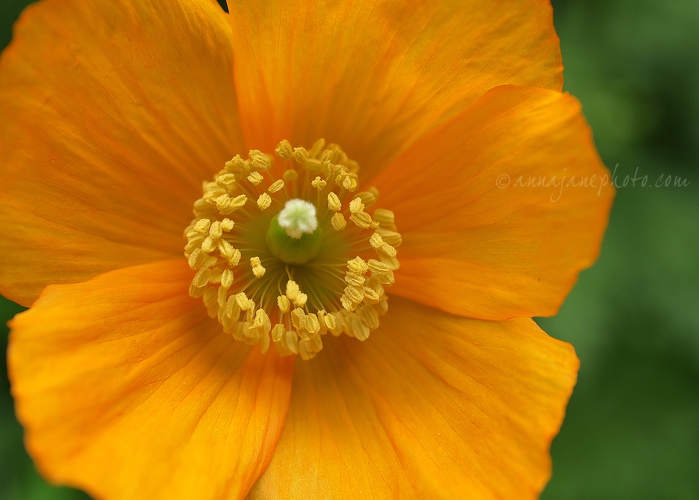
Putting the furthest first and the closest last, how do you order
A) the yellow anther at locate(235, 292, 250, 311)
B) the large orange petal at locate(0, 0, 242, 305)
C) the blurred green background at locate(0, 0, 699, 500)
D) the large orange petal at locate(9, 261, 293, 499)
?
the blurred green background at locate(0, 0, 699, 500), the yellow anther at locate(235, 292, 250, 311), the large orange petal at locate(0, 0, 242, 305), the large orange petal at locate(9, 261, 293, 499)

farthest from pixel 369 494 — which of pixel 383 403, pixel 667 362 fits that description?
pixel 667 362

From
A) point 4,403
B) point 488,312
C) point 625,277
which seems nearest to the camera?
point 488,312

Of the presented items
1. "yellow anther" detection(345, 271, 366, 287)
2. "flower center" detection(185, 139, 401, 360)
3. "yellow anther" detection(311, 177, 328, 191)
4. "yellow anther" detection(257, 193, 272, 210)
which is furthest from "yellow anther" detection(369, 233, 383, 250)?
"yellow anther" detection(257, 193, 272, 210)

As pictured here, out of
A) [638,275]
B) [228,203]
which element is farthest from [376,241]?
[638,275]

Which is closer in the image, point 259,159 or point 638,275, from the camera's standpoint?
point 259,159

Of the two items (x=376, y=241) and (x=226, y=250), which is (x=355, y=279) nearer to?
(x=376, y=241)

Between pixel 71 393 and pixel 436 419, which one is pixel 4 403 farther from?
pixel 436 419

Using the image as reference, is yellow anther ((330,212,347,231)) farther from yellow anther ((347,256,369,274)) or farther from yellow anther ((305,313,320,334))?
yellow anther ((305,313,320,334))

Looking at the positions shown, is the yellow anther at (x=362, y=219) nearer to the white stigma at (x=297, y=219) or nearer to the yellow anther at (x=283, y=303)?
the white stigma at (x=297, y=219)
